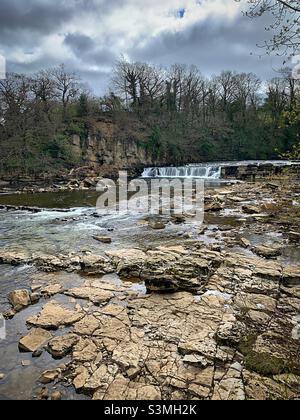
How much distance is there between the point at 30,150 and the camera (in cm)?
2827

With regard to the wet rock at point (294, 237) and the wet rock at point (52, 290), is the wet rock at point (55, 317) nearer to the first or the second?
the wet rock at point (52, 290)

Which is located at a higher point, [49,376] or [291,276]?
[291,276]

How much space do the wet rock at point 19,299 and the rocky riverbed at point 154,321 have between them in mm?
31

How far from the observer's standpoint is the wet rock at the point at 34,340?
4426 millimetres

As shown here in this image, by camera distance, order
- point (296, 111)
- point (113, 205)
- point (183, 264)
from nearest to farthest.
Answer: point (296, 111)
point (183, 264)
point (113, 205)

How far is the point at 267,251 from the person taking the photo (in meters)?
8.23

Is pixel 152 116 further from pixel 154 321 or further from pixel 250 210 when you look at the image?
pixel 154 321

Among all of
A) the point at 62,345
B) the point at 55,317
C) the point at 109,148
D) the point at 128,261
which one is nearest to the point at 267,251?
the point at 128,261

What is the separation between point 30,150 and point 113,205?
50.3 ft

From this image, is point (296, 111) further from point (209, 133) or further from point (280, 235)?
point (209, 133)

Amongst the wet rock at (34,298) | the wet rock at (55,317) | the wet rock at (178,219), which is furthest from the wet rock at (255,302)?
the wet rock at (178,219)

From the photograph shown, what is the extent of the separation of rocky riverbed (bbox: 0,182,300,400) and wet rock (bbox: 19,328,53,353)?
15 mm

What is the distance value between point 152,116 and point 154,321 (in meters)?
41.1
